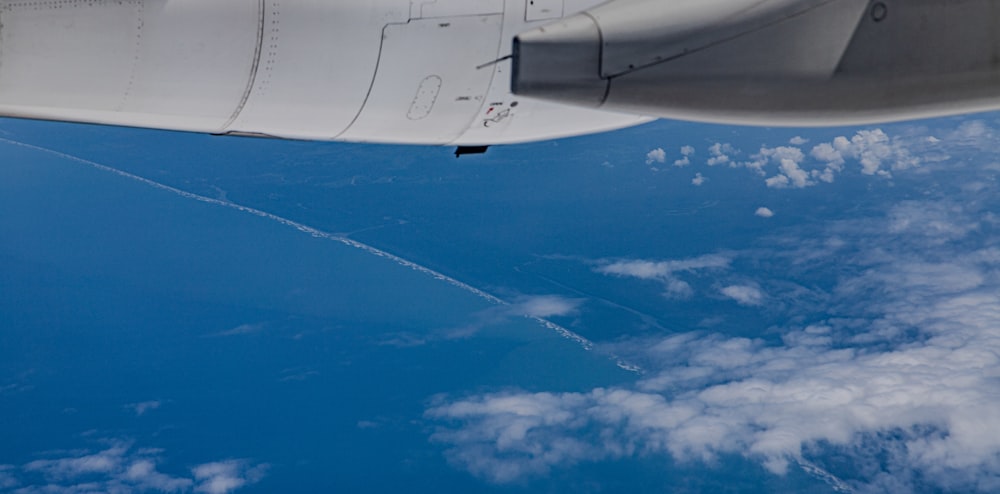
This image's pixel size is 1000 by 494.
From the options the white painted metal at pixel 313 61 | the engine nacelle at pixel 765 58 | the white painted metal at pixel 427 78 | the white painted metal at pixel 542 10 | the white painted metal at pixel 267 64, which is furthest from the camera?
the white painted metal at pixel 542 10

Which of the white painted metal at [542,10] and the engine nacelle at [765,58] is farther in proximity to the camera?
the white painted metal at [542,10]

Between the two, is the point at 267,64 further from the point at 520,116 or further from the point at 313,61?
the point at 520,116

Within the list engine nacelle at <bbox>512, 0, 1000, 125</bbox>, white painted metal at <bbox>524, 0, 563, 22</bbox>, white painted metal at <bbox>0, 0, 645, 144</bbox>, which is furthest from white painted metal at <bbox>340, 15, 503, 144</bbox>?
engine nacelle at <bbox>512, 0, 1000, 125</bbox>

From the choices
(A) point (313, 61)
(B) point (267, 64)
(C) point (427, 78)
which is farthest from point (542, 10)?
(B) point (267, 64)

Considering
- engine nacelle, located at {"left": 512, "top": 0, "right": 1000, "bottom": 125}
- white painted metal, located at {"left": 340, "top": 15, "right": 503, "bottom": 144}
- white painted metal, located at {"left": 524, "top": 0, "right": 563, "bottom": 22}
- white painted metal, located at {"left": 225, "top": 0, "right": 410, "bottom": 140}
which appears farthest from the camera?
white painted metal, located at {"left": 524, "top": 0, "right": 563, "bottom": 22}

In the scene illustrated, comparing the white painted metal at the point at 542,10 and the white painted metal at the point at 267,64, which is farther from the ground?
the white painted metal at the point at 542,10

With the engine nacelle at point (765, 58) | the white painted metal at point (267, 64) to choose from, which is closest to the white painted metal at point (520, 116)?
the white painted metal at point (267, 64)

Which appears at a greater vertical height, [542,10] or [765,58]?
[542,10]

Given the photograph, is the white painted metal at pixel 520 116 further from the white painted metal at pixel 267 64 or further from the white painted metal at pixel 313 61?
the white painted metal at pixel 313 61

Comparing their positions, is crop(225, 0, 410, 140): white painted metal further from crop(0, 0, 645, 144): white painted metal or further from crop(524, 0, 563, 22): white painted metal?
crop(524, 0, 563, 22): white painted metal

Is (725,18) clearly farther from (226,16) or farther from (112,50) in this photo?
(112,50)

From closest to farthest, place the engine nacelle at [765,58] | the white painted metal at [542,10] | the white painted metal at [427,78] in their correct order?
1. the engine nacelle at [765,58]
2. the white painted metal at [427,78]
3. the white painted metal at [542,10]

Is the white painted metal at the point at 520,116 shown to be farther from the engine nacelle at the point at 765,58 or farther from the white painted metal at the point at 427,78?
the engine nacelle at the point at 765,58
